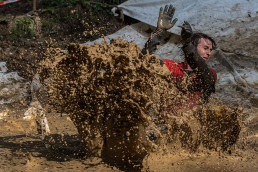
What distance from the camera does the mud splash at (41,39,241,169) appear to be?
2.77 metres

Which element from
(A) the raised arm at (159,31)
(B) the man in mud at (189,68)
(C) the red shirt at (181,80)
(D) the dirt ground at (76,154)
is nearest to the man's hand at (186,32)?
(B) the man in mud at (189,68)

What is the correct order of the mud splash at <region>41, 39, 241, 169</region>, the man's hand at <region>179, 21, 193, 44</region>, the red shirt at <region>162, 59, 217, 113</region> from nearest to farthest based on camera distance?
the mud splash at <region>41, 39, 241, 169</region> < the man's hand at <region>179, 21, 193, 44</region> < the red shirt at <region>162, 59, 217, 113</region>

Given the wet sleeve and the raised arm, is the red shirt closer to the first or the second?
the wet sleeve

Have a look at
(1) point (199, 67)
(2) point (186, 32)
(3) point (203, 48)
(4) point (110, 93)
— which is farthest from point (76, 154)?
(3) point (203, 48)

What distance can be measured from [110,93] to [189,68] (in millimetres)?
1174

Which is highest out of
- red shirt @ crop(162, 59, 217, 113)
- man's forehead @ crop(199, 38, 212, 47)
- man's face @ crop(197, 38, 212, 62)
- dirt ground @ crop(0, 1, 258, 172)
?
man's forehead @ crop(199, 38, 212, 47)

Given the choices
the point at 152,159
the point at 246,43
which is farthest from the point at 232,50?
the point at 152,159

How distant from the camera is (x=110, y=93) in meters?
2.85

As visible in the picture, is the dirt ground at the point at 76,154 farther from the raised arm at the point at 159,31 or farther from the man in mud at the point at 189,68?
the raised arm at the point at 159,31

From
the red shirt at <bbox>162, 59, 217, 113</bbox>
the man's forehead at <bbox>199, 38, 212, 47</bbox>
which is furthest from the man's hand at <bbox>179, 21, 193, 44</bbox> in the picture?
the man's forehead at <bbox>199, 38, 212, 47</bbox>

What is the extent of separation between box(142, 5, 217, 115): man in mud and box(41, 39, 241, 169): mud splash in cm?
33

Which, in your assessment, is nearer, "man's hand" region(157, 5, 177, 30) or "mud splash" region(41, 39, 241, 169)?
"mud splash" region(41, 39, 241, 169)

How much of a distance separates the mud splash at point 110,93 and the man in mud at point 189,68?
0.33 m

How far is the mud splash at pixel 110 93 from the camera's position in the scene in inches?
109
